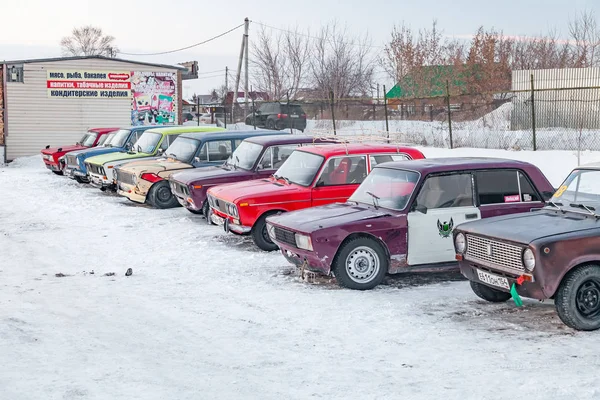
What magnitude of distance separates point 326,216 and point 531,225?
8.16 feet

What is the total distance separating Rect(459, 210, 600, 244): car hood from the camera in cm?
690

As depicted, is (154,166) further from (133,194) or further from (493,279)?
(493,279)

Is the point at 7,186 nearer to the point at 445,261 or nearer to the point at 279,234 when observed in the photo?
the point at 279,234

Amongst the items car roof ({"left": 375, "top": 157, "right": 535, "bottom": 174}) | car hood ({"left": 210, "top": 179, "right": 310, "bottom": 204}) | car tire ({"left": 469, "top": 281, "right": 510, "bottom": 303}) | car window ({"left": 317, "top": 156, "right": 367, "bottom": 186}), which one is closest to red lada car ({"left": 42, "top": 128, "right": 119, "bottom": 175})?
car hood ({"left": 210, "top": 179, "right": 310, "bottom": 204})

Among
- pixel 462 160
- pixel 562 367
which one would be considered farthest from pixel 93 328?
pixel 462 160

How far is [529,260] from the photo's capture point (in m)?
6.73

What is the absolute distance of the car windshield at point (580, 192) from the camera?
24.7 feet

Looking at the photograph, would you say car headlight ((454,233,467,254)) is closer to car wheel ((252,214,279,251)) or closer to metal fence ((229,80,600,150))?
car wheel ((252,214,279,251))

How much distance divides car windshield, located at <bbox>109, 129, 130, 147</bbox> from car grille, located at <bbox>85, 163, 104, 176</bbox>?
4.96 ft

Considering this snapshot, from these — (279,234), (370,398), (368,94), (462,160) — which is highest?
(368,94)

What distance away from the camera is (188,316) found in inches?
292

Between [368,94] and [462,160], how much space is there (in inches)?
1743

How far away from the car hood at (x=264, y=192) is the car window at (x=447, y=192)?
2.36m

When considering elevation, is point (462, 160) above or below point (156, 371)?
above
